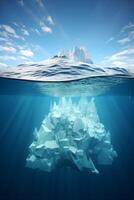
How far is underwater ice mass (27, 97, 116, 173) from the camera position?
11.4 meters

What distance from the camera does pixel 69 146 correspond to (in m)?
11.6

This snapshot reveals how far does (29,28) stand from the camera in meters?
6.83

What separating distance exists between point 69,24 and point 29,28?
1.92m

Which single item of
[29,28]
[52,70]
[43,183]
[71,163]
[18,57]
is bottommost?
[43,183]

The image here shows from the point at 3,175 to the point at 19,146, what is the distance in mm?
6668

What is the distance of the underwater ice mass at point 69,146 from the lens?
37.4 ft

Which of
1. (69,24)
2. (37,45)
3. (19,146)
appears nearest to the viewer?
(69,24)

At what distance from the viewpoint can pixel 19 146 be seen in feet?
58.6

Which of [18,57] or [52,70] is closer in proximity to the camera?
[18,57]

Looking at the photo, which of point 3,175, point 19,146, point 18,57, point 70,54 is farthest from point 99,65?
point 19,146

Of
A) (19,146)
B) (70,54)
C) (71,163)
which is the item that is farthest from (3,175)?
(70,54)

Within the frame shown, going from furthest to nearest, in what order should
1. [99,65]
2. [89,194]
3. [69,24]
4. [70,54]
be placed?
[99,65], [70,54], [89,194], [69,24]

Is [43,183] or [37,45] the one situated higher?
[37,45]

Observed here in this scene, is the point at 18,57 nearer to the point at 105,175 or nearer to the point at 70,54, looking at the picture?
the point at 70,54
